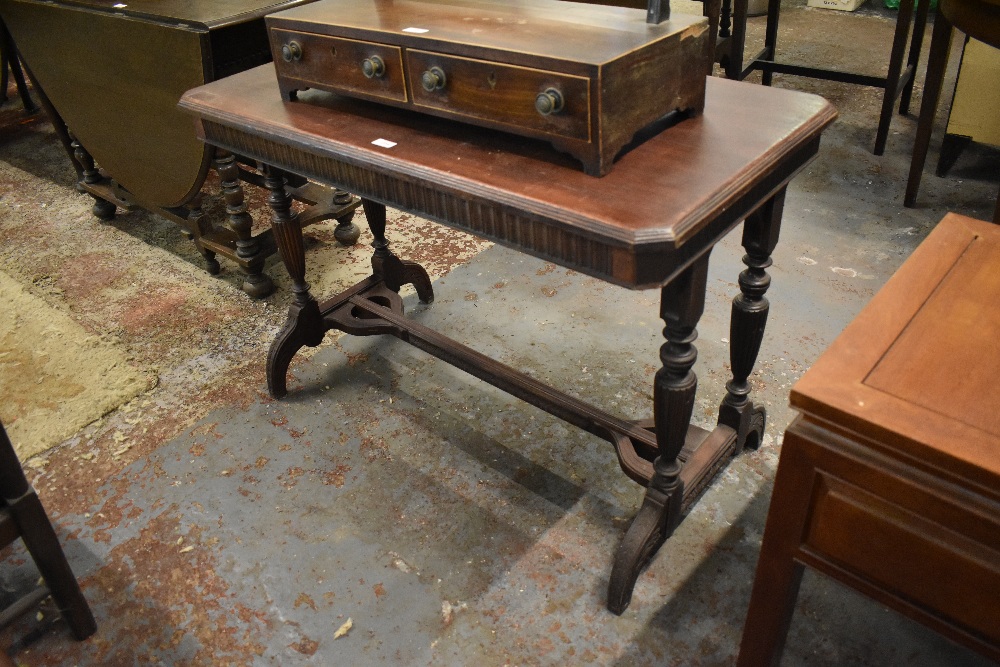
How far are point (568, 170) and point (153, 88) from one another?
182 centimetres

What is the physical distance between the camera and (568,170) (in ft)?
4.43

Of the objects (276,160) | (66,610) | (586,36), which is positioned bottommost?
(66,610)

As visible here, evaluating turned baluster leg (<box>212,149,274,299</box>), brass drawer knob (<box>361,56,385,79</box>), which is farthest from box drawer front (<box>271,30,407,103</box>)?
turned baluster leg (<box>212,149,274,299</box>)

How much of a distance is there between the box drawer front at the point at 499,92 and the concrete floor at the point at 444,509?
3.13ft

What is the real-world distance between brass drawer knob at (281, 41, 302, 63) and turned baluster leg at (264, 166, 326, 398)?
0.48 meters

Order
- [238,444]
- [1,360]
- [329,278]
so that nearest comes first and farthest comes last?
[238,444], [1,360], [329,278]

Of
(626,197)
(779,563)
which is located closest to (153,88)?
(626,197)

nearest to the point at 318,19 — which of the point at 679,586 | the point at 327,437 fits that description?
the point at 327,437

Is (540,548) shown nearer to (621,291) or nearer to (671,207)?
(671,207)

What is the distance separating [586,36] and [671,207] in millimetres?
377

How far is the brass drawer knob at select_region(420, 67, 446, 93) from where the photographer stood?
4.73ft

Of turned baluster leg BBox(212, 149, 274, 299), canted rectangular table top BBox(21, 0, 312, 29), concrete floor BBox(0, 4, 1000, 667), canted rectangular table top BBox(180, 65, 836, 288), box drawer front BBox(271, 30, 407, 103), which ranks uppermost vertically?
box drawer front BBox(271, 30, 407, 103)

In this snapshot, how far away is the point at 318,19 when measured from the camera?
1.63 metres

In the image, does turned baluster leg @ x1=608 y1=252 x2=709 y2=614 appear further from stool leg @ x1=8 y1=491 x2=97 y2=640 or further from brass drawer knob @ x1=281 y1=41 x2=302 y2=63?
stool leg @ x1=8 y1=491 x2=97 y2=640
